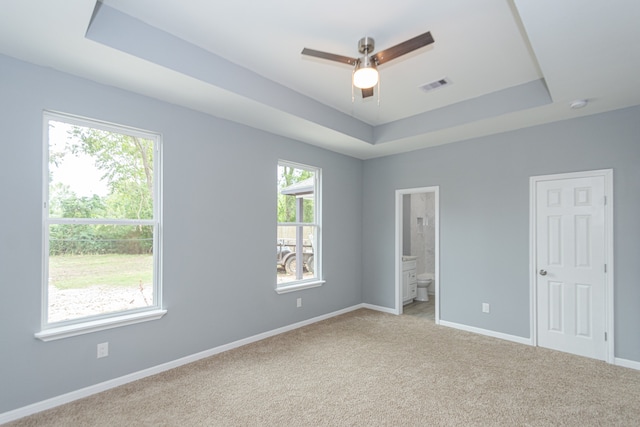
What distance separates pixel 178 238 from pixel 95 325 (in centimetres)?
99

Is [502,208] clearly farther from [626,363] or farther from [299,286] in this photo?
[299,286]

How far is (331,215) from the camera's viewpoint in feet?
16.5

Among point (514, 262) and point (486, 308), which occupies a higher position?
point (514, 262)

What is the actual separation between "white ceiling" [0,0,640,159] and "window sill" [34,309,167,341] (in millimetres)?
2044

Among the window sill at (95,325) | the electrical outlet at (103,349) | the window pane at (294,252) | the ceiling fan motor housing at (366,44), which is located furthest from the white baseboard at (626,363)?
the electrical outlet at (103,349)

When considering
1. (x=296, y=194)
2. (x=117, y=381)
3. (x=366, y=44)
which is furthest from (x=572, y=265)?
(x=117, y=381)

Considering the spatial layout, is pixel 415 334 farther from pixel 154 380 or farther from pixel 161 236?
pixel 161 236

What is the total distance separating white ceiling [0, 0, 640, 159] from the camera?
2.01m

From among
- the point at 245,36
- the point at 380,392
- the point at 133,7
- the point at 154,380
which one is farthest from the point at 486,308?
the point at 133,7

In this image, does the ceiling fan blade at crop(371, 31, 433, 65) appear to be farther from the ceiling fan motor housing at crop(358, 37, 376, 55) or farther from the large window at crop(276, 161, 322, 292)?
the large window at crop(276, 161, 322, 292)

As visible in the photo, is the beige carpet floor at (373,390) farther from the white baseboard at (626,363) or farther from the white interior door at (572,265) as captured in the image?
→ the white interior door at (572,265)

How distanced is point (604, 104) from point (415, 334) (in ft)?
10.8

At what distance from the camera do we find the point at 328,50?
276cm

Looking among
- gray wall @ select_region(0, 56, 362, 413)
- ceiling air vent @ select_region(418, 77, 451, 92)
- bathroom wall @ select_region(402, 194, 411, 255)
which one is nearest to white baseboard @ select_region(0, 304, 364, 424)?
gray wall @ select_region(0, 56, 362, 413)
